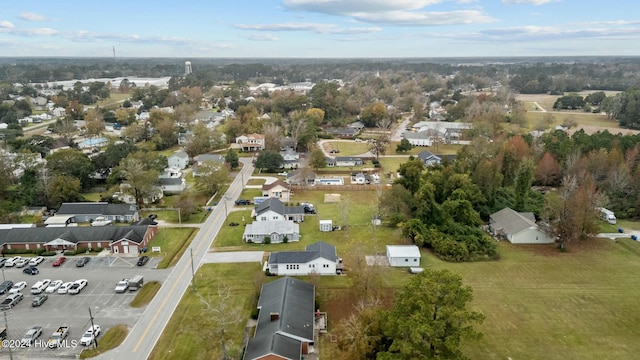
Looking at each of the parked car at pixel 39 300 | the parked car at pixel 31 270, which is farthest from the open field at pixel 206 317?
the parked car at pixel 31 270

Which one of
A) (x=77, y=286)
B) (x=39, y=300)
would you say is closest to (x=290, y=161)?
(x=77, y=286)

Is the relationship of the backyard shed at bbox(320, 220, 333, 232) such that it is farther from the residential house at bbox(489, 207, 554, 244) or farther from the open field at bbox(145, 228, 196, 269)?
the residential house at bbox(489, 207, 554, 244)

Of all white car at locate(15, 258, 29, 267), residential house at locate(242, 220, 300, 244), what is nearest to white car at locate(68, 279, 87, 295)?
white car at locate(15, 258, 29, 267)

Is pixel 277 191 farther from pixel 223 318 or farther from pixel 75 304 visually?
pixel 223 318

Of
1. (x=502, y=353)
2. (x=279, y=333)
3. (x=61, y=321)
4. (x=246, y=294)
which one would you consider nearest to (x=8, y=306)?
(x=61, y=321)

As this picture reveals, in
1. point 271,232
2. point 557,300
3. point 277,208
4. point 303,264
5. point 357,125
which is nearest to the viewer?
point 557,300

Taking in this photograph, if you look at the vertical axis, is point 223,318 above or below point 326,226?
above

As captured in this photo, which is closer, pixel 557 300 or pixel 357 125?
pixel 557 300
